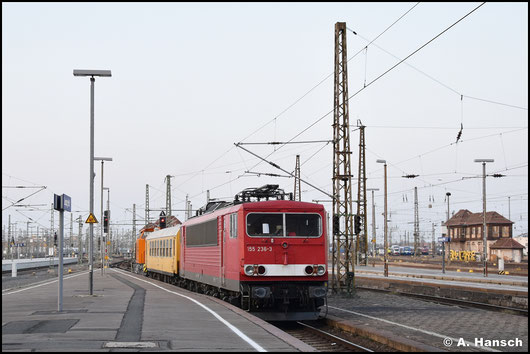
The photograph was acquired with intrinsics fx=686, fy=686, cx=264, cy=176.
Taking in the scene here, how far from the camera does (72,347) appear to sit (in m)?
11.3

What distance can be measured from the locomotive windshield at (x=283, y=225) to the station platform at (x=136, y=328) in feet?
7.93

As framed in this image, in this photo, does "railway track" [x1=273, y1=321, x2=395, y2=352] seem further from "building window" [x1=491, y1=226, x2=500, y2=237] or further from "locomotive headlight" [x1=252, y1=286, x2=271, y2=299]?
"building window" [x1=491, y1=226, x2=500, y2=237]

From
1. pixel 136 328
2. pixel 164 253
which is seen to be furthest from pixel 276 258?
pixel 164 253

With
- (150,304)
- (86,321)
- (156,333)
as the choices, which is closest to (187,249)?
(150,304)

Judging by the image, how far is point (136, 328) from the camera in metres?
14.2

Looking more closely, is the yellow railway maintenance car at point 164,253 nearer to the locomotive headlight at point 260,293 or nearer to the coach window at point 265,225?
the coach window at point 265,225

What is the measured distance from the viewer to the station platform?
465 inches

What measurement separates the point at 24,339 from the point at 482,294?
19249 millimetres

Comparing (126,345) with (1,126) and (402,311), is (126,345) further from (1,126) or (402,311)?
(402,311)

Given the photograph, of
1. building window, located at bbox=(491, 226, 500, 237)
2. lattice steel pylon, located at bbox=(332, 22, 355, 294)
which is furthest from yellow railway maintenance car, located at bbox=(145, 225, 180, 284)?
building window, located at bbox=(491, 226, 500, 237)

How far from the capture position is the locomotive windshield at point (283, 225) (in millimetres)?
19719

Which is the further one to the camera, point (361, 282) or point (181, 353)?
point (361, 282)

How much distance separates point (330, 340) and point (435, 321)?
3.95 m

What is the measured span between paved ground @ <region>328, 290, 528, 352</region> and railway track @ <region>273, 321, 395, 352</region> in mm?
732
